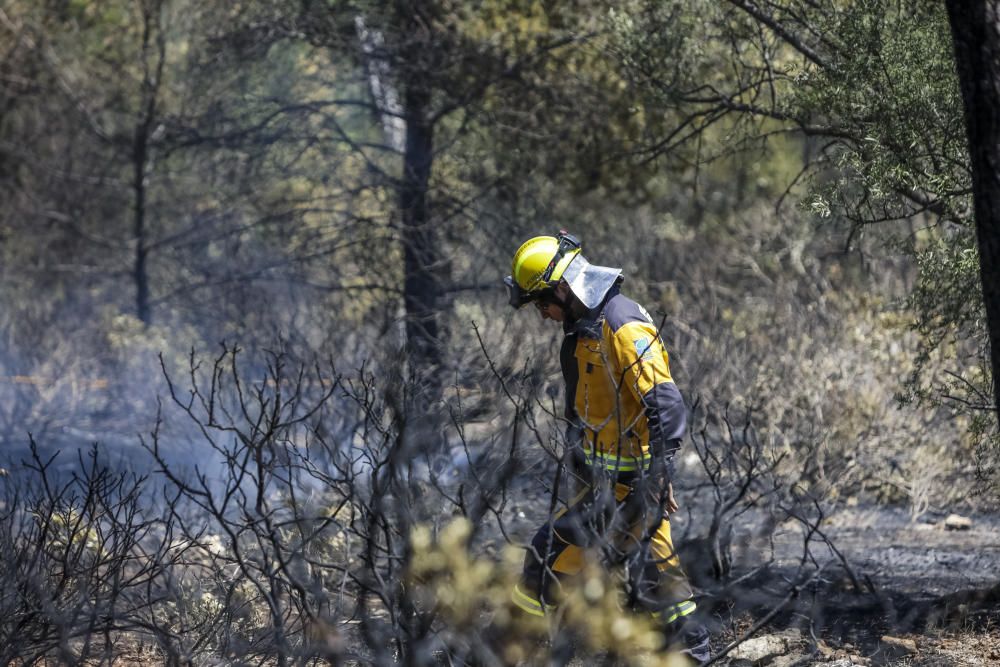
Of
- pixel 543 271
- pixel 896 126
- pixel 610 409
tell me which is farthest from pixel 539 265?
pixel 896 126

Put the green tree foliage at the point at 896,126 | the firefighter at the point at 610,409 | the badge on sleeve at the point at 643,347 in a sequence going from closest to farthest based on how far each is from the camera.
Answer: the firefighter at the point at 610,409
the badge on sleeve at the point at 643,347
the green tree foliage at the point at 896,126

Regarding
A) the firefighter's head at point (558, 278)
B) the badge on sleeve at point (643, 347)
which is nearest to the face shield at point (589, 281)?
the firefighter's head at point (558, 278)

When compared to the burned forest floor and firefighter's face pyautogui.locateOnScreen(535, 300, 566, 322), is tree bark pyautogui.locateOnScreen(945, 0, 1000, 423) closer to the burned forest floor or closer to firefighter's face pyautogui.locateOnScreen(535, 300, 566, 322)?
the burned forest floor

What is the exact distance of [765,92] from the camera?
30.3ft

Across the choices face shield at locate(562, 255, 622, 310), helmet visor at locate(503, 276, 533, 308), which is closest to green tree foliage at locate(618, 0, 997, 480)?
face shield at locate(562, 255, 622, 310)

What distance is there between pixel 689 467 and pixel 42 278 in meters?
11.7

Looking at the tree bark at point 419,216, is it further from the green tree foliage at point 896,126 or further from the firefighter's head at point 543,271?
the firefighter's head at point 543,271

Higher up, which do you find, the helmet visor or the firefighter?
the helmet visor

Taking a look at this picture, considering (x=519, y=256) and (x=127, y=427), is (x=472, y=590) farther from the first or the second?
(x=127, y=427)

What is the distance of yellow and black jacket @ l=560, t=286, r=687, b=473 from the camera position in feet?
15.5

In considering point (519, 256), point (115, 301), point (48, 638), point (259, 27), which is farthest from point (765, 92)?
point (115, 301)

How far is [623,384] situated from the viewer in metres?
4.95

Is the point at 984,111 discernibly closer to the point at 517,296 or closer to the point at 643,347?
the point at 643,347

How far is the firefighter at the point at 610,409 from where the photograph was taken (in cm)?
468
